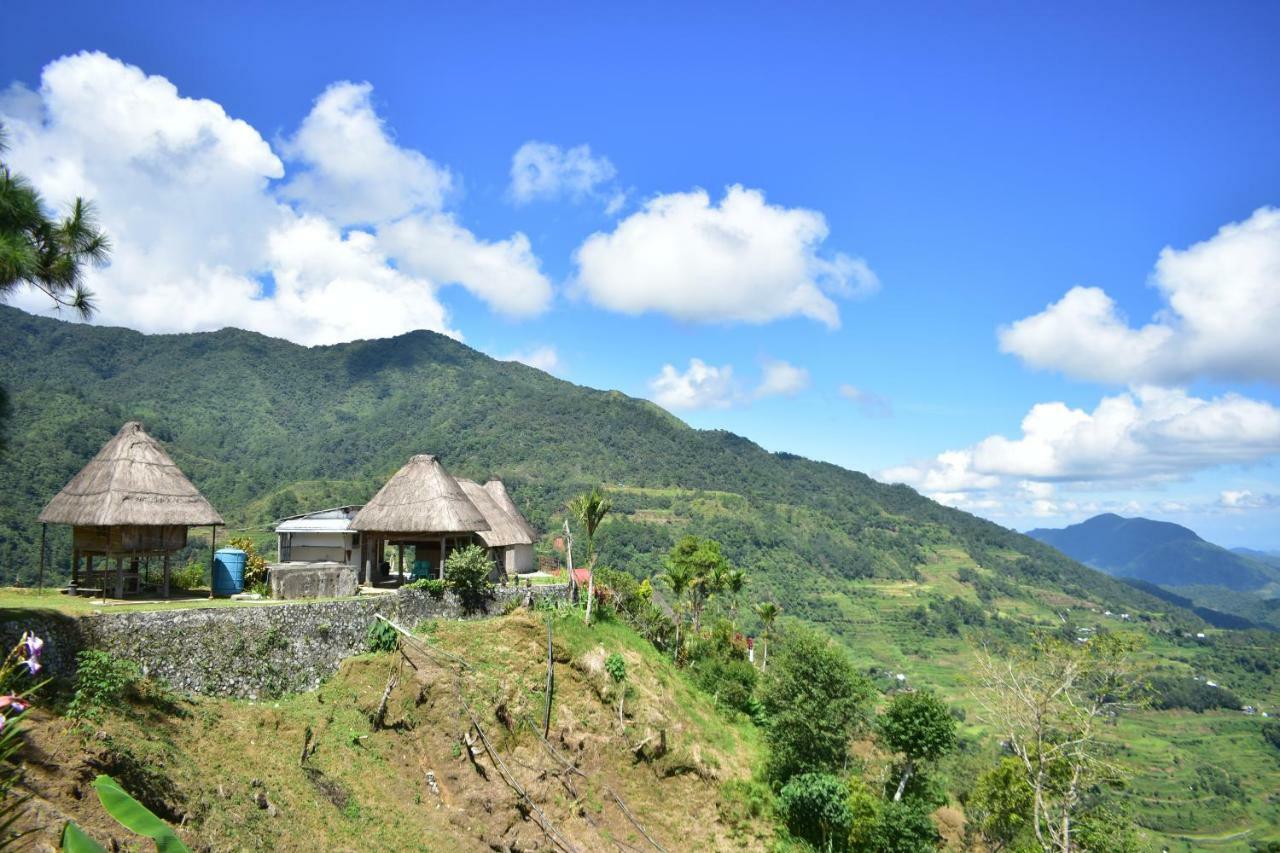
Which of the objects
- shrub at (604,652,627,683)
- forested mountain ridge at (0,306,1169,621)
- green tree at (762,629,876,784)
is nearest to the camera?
shrub at (604,652,627,683)

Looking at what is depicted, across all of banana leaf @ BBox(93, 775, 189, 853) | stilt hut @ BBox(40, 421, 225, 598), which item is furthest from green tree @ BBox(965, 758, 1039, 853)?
stilt hut @ BBox(40, 421, 225, 598)

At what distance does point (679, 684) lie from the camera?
29359 mm

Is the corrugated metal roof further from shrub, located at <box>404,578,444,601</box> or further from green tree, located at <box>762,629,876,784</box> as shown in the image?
green tree, located at <box>762,629,876,784</box>

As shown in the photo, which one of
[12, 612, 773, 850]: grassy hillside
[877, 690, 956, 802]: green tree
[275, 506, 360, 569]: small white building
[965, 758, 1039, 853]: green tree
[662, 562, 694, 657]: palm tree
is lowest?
[965, 758, 1039, 853]: green tree

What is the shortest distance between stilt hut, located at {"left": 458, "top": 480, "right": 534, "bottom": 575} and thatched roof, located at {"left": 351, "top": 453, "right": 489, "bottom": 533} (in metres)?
3.27

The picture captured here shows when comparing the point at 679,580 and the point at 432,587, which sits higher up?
the point at 432,587

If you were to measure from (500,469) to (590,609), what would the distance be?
366 feet

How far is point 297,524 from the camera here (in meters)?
28.5

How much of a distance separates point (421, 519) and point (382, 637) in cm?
509

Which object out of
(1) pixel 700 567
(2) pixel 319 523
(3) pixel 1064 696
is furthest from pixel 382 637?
(3) pixel 1064 696

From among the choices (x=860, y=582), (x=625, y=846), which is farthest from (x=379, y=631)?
(x=860, y=582)

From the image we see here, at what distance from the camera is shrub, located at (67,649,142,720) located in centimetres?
1331

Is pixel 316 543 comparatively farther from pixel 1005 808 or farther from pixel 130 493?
pixel 1005 808

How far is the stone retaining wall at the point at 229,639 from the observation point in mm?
14672
